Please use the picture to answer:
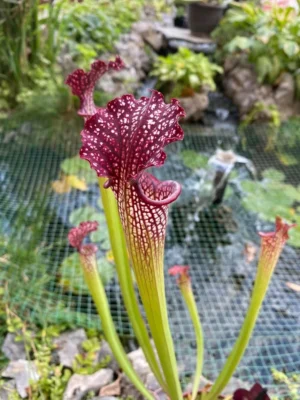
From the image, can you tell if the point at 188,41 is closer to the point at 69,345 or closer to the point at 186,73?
the point at 186,73

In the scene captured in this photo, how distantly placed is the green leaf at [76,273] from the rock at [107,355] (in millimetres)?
379

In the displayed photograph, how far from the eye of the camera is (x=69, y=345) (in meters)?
1.63

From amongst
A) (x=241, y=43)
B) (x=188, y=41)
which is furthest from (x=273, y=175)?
(x=188, y=41)

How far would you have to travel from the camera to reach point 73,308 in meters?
1.89

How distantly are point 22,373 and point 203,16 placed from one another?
5.47m

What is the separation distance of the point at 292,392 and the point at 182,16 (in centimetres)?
654

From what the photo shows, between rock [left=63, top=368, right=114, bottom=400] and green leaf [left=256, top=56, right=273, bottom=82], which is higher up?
green leaf [left=256, top=56, right=273, bottom=82]

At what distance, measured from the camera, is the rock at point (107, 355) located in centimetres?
159

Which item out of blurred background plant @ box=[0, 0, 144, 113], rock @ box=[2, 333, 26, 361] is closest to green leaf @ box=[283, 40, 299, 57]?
blurred background plant @ box=[0, 0, 144, 113]

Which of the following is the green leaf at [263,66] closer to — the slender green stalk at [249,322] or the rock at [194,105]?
the rock at [194,105]

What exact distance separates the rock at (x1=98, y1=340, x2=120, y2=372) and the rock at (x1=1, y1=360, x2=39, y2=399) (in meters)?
0.30

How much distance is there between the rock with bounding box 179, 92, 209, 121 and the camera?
4.25m

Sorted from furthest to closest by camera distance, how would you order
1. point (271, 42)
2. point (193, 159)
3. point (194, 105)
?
point (271, 42)
point (194, 105)
point (193, 159)

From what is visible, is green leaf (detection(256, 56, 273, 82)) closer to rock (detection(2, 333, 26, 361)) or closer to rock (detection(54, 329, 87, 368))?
rock (detection(54, 329, 87, 368))
